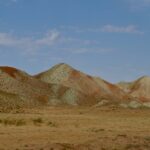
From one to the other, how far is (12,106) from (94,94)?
1868 inches

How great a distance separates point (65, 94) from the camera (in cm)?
10569

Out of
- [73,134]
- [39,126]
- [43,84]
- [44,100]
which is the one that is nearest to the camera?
[73,134]

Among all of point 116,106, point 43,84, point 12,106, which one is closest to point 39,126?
point 12,106

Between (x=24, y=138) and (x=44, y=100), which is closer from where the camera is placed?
(x=24, y=138)

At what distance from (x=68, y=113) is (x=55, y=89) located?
39199mm

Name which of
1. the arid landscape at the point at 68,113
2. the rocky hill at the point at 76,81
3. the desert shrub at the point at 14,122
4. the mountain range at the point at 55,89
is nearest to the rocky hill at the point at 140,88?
the arid landscape at the point at 68,113

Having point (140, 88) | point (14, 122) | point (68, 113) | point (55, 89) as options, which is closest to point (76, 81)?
point (55, 89)

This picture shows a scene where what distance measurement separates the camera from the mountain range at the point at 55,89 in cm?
9038

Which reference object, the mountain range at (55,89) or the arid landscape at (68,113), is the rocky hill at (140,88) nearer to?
the arid landscape at (68,113)

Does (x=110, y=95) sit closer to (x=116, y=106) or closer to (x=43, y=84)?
(x=43, y=84)

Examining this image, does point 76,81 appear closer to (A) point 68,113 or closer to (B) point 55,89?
(B) point 55,89

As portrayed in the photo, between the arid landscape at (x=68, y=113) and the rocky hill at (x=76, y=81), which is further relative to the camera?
the rocky hill at (x=76, y=81)

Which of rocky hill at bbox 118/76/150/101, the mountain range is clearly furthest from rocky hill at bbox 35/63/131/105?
rocky hill at bbox 118/76/150/101

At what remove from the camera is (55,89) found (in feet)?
353
